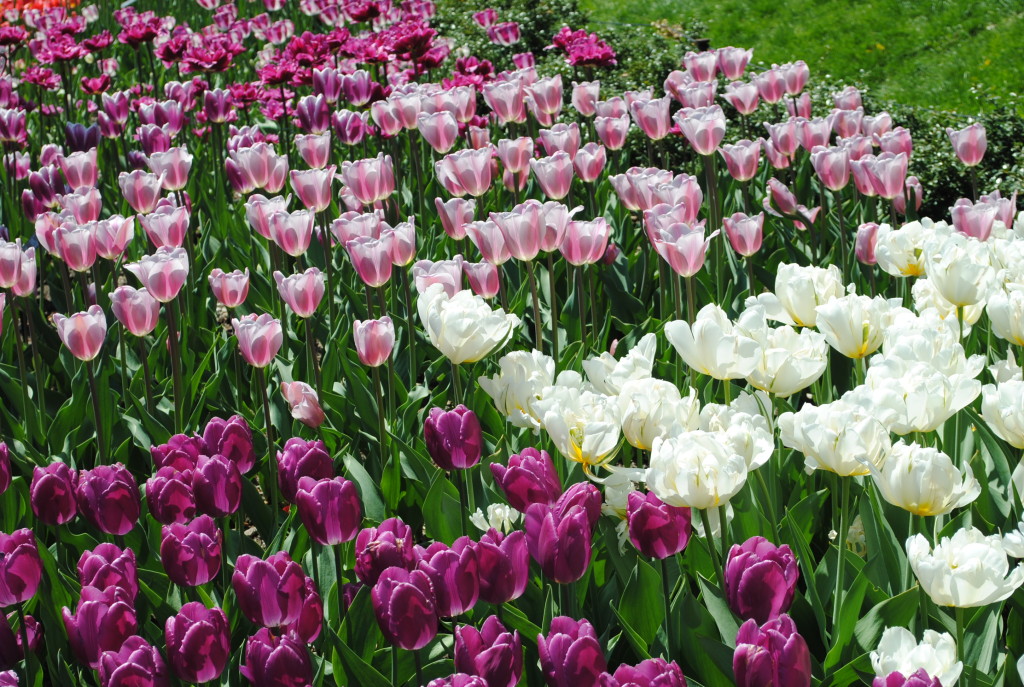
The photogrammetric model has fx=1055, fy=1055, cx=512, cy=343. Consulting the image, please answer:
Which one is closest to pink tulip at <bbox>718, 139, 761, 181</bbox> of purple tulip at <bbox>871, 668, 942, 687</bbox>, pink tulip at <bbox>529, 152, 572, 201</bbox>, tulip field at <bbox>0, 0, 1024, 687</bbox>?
tulip field at <bbox>0, 0, 1024, 687</bbox>

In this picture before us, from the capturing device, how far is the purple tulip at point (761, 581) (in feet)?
4.53

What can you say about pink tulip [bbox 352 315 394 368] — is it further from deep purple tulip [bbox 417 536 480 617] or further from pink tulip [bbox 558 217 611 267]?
deep purple tulip [bbox 417 536 480 617]

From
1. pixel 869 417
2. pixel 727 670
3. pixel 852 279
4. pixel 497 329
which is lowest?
pixel 852 279

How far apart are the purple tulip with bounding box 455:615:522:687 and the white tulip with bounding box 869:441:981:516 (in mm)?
569

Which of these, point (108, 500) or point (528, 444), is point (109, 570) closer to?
point (108, 500)

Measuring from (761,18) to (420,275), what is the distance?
23.8 feet

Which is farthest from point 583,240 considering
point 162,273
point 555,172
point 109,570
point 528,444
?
point 109,570

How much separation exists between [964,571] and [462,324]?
102 centimetres

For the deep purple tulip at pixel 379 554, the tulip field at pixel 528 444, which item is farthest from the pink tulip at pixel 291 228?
the deep purple tulip at pixel 379 554

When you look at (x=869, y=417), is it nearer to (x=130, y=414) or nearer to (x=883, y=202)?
(x=130, y=414)

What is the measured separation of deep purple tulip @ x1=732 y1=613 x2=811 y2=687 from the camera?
1229 mm

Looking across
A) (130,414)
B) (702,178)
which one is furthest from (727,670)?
(702,178)

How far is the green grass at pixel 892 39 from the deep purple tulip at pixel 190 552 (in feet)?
20.4

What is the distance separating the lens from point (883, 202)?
4141mm
